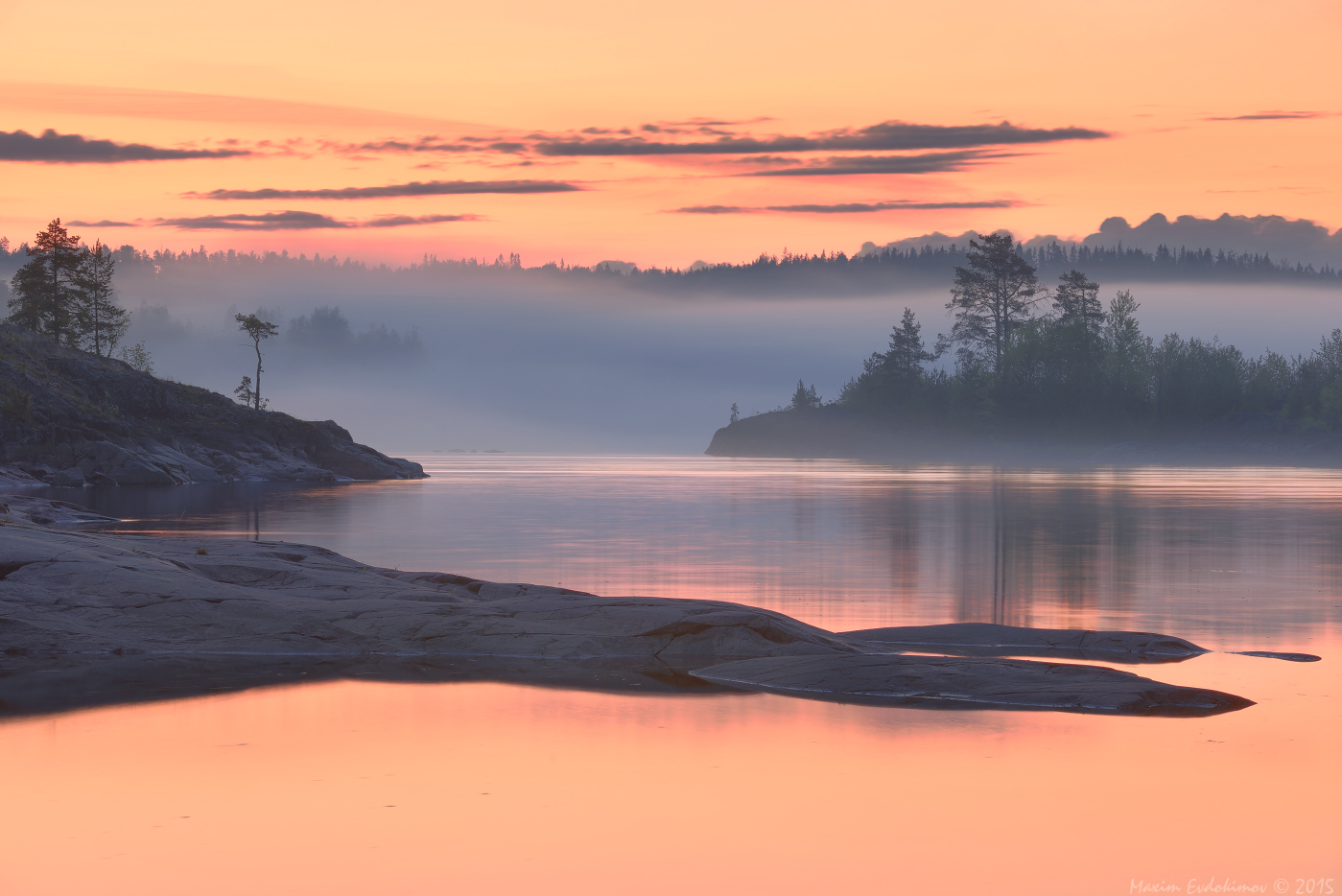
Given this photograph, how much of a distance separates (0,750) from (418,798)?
17.6ft

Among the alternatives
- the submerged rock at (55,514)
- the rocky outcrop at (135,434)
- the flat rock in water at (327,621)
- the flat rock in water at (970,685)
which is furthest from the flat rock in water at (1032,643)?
the rocky outcrop at (135,434)

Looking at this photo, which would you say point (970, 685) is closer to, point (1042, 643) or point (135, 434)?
point (1042, 643)

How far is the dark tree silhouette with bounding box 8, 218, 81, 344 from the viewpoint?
14075 cm

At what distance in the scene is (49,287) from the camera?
142 metres

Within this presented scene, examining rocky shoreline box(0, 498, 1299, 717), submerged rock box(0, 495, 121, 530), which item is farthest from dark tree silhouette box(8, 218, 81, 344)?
rocky shoreline box(0, 498, 1299, 717)

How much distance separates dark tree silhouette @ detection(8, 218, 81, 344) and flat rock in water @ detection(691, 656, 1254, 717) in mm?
139951

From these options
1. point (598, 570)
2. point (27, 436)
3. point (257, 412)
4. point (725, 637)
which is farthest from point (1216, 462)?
point (725, 637)

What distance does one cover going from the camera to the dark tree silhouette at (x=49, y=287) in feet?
462

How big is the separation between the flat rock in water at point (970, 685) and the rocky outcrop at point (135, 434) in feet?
260

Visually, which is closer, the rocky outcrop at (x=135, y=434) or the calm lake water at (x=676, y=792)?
the calm lake water at (x=676, y=792)

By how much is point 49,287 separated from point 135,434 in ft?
146

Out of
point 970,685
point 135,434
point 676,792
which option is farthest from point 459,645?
point 135,434

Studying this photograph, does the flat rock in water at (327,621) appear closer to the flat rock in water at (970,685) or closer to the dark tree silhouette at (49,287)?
the flat rock in water at (970,685)

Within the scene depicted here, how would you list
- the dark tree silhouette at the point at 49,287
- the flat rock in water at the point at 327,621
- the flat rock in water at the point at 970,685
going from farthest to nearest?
the dark tree silhouette at the point at 49,287 < the flat rock in water at the point at 327,621 < the flat rock in water at the point at 970,685
